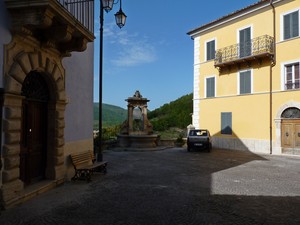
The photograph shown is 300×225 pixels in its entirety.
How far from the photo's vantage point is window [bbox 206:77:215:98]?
2256 centimetres

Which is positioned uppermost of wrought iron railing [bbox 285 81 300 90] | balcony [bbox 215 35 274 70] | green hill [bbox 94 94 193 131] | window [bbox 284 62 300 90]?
balcony [bbox 215 35 274 70]

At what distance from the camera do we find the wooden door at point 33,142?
6996 millimetres

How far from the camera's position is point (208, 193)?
24.6ft

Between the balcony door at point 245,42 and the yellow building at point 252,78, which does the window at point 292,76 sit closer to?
the yellow building at point 252,78

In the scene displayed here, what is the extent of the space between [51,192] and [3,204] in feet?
5.19

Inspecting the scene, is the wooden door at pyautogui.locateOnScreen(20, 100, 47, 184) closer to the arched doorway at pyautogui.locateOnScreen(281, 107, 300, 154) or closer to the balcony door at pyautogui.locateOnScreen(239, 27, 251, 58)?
the arched doorway at pyautogui.locateOnScreen(281, 107, 300, 154)

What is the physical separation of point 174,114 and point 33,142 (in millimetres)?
28415

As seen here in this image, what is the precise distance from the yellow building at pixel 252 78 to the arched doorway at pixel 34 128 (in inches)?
567

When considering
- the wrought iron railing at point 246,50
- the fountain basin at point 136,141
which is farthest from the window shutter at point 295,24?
the fountain basin at point 136,141

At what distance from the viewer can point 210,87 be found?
74.8ft

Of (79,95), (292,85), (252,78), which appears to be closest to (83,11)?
(79,95)

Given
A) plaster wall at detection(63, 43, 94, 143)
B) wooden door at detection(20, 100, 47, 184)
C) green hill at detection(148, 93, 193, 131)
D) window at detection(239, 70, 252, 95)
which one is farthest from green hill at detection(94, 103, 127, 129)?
wooden door at detection(20, 100, 47, 184)

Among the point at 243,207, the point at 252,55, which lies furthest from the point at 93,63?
the point at 252,55

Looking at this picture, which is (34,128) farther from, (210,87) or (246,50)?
(210,87)
